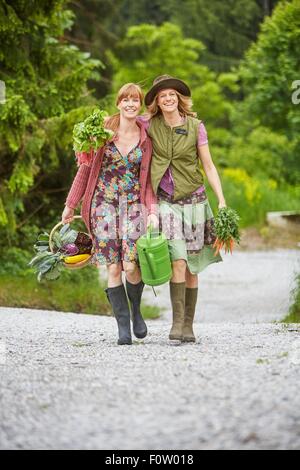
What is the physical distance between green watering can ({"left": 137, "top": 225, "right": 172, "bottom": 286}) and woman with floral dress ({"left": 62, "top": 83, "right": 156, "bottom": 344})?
225mm

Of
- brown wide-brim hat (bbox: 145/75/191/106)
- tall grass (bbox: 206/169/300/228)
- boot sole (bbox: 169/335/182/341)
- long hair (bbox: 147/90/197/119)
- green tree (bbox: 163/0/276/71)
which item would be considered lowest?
tall grass (bbox: 206/169/300/228)

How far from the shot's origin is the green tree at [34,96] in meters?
10.4

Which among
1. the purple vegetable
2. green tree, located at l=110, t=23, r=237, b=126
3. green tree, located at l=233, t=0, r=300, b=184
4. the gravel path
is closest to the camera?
the gravel path

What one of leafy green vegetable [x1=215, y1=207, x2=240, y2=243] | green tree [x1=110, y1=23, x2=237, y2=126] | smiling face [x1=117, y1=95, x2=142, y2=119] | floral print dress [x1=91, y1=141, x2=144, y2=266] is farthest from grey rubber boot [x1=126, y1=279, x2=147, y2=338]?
green tree [x1=110, y1=23, x2=237, y2=126]

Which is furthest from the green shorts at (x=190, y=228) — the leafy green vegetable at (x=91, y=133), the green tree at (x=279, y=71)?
the green tree at (x=279, y=71)

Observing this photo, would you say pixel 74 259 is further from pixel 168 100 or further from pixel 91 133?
pixel 168 100

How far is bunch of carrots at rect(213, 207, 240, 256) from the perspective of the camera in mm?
6301

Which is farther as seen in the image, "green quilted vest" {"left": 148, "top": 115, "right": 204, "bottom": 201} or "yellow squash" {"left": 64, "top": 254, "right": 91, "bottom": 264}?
"yellow squash" {"left": 64, "top": 254, "right": 91, "bottom": 264}

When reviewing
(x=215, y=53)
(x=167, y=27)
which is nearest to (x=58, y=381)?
(x=167, y=27)

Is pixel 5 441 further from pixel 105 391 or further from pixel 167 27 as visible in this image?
pixel 167 27

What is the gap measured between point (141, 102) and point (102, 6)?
1048 centimetres

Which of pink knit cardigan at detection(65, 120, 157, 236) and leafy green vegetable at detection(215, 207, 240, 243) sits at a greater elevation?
pink knit cardigan at detection(65, 120, 157, 236)

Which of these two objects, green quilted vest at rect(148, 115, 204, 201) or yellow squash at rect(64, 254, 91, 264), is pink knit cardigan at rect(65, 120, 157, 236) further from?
yellow squash at rect(64, 254, 91, 264)

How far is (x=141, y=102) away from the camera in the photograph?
6426 mm
